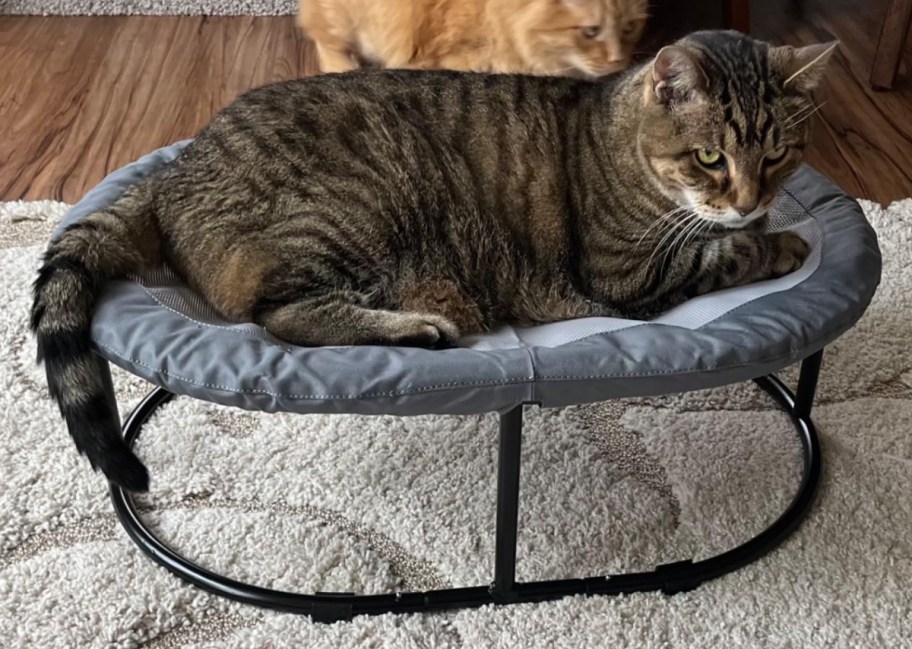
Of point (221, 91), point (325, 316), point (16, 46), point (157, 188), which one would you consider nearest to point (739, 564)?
point (325, 316)

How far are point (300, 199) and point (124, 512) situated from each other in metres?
0.53

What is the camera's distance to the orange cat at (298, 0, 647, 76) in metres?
2.04

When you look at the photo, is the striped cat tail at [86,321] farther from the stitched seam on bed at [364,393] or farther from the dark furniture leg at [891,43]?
the dark furniture leg at [891,43]

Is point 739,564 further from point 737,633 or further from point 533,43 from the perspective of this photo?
point 533,43

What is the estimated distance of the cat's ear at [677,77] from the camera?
4.16ft

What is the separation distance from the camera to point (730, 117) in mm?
1305

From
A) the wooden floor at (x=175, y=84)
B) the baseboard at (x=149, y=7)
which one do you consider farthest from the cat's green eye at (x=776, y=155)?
the baseboard at (x=149, y=7)

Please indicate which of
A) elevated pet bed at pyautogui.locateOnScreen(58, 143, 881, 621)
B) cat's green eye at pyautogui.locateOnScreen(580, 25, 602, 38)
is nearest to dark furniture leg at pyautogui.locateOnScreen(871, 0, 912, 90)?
cat's green eye at pyautogui.locateOnScreen(580, 25, 602, 38)

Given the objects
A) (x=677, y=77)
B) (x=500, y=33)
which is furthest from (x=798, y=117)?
(x=500, y=33)

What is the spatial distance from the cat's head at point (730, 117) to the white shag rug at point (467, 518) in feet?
1.43

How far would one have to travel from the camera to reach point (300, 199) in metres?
1.38

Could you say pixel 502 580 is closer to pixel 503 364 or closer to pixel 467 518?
pixel 467 518

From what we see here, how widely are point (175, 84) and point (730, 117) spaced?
191cm

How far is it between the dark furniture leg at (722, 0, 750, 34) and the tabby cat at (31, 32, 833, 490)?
129 centimetres
